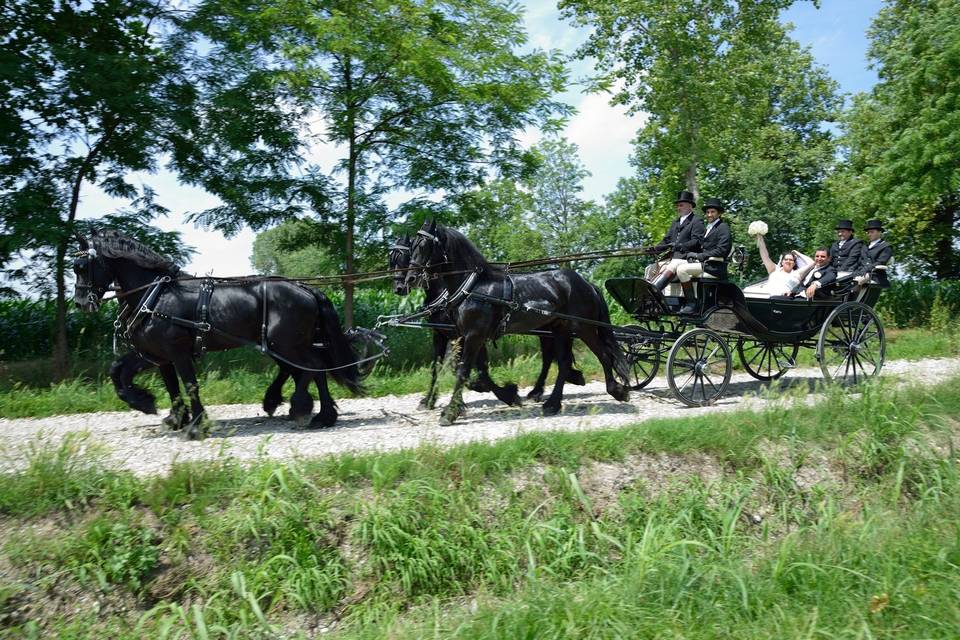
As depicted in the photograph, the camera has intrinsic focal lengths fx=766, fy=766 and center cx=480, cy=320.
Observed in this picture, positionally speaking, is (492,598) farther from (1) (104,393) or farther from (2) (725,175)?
(2) (725,175)

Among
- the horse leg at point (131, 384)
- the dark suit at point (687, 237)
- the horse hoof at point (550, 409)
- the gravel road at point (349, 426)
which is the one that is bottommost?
the gravel road at point (349, 426)

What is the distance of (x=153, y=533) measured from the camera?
520 centimetres

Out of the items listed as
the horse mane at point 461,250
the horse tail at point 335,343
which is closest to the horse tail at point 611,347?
the horse mane at point 461,250

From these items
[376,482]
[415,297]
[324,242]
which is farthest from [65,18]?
[376,482]

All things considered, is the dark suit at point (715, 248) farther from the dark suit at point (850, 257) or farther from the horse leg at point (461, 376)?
the horse leg at point (461, 376)

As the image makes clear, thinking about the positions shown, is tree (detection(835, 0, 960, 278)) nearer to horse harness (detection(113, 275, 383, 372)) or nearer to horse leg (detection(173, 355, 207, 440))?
horse harness (detection(113, 275, 383, 372))

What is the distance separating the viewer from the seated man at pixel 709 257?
9.46 m

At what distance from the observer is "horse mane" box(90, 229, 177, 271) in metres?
8.31

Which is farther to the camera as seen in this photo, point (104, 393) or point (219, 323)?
point (104, 393)

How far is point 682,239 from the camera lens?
31.9 ft

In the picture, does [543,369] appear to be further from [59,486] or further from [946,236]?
[946,236]

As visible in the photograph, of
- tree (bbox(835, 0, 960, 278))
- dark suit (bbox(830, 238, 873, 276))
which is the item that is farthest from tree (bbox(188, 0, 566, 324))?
tree (bbox(835, 0, 960, 278))

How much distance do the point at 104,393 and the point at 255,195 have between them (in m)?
4.10

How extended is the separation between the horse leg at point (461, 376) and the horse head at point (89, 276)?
13.0 feet
